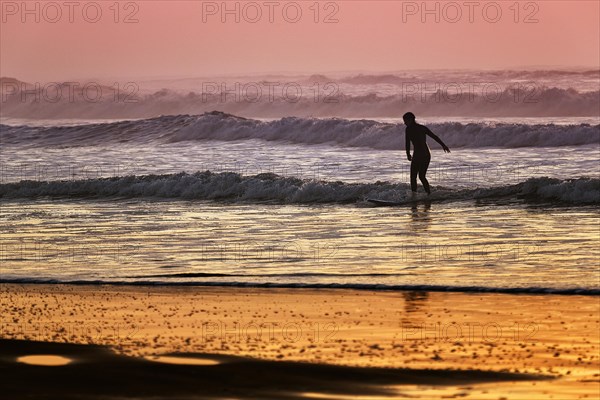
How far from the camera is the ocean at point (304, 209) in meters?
13.7

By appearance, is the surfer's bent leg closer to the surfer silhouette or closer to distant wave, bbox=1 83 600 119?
the surfer silhouette

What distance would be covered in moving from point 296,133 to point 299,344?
43096 mm

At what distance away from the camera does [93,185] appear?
29812 mm

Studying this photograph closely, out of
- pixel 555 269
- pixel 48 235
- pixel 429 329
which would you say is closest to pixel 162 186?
pixel 48 235

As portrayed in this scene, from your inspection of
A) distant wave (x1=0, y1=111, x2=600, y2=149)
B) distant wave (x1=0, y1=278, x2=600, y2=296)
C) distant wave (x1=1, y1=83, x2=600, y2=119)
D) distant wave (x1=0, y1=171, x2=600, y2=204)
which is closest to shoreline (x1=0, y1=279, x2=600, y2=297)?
distant wave (x1=0, y1=278, x2=600, y2=296)

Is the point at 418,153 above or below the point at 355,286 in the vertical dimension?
above

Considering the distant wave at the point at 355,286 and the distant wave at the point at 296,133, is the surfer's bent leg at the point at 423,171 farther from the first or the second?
the distant wave at the point at 296,133

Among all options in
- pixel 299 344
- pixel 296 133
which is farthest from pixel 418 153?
pixel 296 133

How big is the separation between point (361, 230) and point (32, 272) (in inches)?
238

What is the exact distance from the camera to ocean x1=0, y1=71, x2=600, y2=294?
13703 millimetres

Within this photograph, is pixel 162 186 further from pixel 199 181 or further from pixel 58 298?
pixel 58 298

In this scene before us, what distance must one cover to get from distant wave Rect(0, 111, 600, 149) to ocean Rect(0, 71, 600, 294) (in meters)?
0.10

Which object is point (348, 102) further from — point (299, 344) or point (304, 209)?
point (299, 344)

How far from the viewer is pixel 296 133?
171 ft
